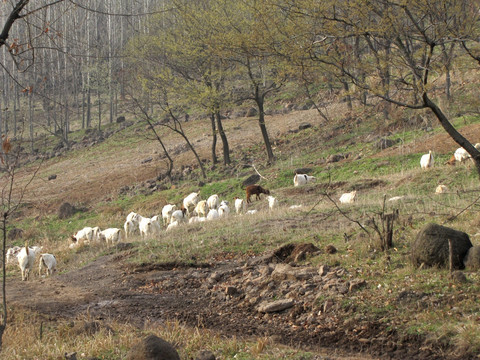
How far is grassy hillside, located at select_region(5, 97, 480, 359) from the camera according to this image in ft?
24.8

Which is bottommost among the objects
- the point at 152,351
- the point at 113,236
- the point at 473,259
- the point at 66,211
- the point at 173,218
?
the point at 152,351

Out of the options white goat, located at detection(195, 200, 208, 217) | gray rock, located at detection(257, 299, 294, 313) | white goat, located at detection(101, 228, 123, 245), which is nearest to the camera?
gray rock, located at detection(257, 299, 294, 313)

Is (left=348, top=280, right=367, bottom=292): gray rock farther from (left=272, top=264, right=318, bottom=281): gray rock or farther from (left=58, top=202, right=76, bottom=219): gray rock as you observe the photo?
(left=58, top=202, right=76, bottom=219): gray rock

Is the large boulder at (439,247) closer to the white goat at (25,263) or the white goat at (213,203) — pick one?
the white goat at (25,263)

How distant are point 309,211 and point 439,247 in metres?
3.95

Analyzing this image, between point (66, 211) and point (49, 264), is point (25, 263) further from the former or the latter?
point (66, 211)

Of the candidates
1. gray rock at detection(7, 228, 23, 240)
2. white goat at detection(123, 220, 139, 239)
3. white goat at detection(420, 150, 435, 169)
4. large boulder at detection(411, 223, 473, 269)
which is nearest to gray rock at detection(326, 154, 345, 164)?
white goat at detection(420, 150, 435, 169)

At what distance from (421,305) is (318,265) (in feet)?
8.74

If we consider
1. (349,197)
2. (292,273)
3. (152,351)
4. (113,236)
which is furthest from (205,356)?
(113,236)

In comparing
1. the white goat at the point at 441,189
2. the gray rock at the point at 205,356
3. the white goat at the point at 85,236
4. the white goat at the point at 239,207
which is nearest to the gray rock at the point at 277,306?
the gray rock at the point at 205,356

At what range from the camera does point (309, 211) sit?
481 inches

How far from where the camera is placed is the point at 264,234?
1357cm

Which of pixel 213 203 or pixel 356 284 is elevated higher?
pixel 213 203

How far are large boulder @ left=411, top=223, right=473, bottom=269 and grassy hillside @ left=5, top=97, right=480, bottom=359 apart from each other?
0.62 ft
